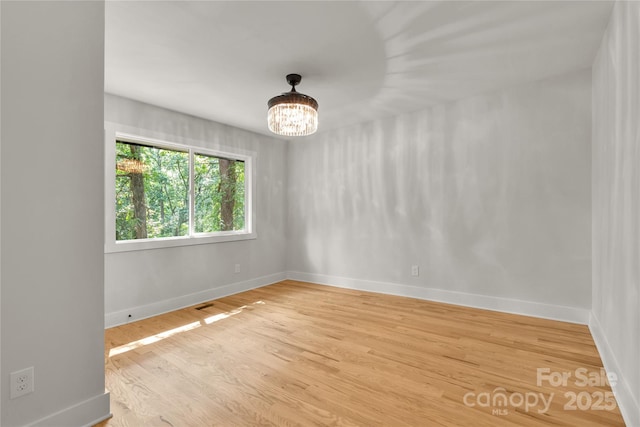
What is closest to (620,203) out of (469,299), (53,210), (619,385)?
(619,385)

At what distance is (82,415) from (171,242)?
7.26ft

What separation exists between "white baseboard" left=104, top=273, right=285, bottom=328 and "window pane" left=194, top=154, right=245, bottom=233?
81 cm

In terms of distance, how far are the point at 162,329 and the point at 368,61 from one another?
3133 mm

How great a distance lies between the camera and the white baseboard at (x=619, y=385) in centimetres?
147

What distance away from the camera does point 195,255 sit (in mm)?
3840

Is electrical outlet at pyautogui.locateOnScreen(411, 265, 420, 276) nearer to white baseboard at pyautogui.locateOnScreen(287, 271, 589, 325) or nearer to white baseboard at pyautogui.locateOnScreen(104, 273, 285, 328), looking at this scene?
white baseboard at pyautogui.locateOnScreen(287, 271, 589, 325)

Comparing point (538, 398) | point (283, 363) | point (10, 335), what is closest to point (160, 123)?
point (10, 335)

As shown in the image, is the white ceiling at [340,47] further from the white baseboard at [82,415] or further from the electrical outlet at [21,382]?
the white baseboard at [82,415]

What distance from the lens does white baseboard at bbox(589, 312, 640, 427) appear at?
4.82 feet

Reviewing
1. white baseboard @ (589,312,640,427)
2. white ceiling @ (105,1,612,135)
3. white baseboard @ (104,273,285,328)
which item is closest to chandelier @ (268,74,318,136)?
white ceiling @ (105,1,612,135)

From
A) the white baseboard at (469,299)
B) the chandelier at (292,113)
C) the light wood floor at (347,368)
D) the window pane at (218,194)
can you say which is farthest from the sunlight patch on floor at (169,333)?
the chandelier at (292,113)

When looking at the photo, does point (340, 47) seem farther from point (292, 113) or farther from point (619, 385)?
point (619, 385)

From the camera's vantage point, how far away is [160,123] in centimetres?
351

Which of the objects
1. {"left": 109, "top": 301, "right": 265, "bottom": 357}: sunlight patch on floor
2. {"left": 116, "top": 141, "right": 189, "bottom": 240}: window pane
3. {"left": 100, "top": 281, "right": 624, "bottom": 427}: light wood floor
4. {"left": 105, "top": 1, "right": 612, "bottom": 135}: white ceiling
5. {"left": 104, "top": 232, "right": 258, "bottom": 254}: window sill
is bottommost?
{"left": 109, "top": 301, "right": 265, "bottom": 357}: sunlight patch on floor
